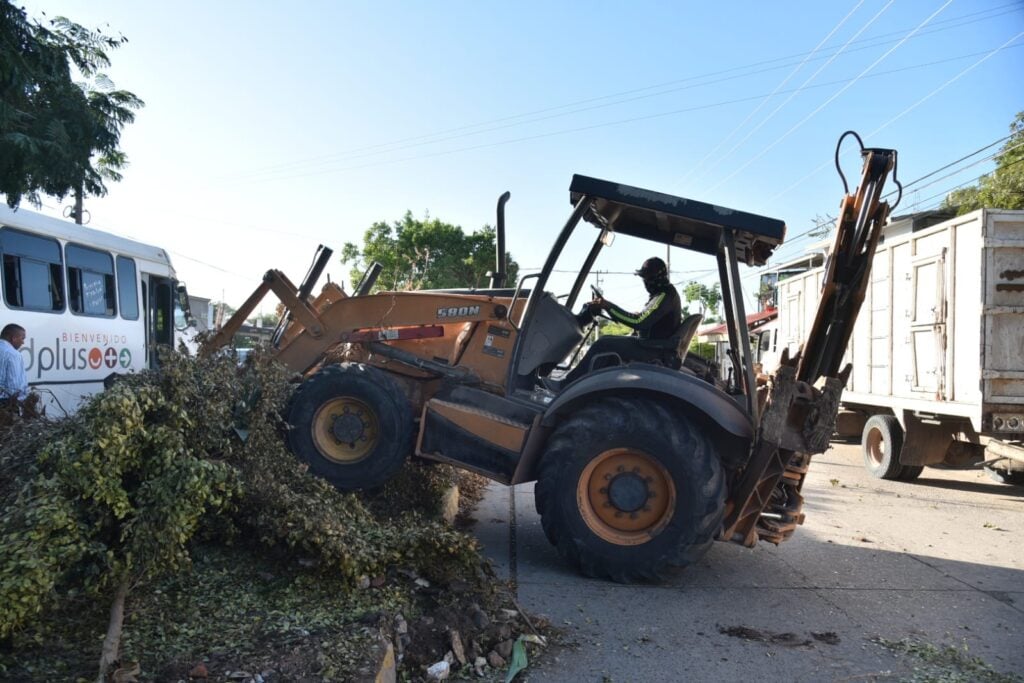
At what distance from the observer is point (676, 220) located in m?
6.01

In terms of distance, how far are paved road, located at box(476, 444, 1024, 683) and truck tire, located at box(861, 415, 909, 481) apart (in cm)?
261

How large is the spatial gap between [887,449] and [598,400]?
7197 mm

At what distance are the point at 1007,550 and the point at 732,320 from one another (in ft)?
Result: 12.1

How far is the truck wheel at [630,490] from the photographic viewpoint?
5.30 meters

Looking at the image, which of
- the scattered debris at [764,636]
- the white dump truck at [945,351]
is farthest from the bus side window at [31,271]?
the white dump truck at [945,351]

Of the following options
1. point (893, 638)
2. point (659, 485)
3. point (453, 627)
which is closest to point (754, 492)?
point (659, 485)

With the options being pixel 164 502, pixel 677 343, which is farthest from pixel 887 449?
pixel 164 502

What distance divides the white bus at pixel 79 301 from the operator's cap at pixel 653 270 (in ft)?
22.7

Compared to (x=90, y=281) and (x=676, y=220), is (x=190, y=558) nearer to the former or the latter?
(x=676, y=220)

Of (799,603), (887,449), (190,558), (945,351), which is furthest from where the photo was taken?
(887,449)

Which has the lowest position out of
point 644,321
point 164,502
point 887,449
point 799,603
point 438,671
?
point 887,449

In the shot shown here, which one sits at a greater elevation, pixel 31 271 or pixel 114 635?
pixel 31 271

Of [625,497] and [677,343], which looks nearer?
[625,497]

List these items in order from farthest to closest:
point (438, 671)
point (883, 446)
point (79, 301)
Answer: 1. point (79, 301)
2. point (883, 446)
3. point (438, 671)
